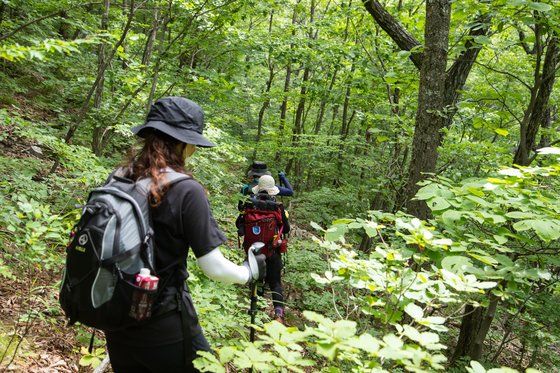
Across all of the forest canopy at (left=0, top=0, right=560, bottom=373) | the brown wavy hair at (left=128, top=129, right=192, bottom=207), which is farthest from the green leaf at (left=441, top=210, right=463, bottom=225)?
the brown wavy hair at (left=128, top=129, right=192, bottom=207)

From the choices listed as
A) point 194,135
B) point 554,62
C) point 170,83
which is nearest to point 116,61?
point 170,83

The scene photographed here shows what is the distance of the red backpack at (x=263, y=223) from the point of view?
5512 mm

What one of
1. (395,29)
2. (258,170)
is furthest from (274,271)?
(395,29)

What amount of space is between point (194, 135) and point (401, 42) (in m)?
3.71

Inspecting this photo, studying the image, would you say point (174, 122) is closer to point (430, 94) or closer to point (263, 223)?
point (430, 94)

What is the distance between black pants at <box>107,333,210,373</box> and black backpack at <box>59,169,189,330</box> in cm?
24

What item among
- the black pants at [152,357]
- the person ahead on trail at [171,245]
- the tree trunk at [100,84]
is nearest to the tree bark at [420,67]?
the person ahead on trail at [171,245]

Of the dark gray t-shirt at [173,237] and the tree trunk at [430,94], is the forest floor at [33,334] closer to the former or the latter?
the dark gray t-shirt at [173,237]

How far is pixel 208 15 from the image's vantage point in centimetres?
691

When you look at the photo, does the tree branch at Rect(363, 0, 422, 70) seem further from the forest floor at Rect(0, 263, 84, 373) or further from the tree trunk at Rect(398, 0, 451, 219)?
the forest floor at Rect(0, 263, 84, 373)

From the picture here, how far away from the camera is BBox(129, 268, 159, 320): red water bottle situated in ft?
5.49

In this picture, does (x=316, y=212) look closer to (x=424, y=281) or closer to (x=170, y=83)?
(x=170, y=83)

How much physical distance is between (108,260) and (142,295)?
0.68 feet

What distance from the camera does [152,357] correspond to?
189 centimetres
